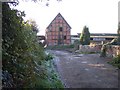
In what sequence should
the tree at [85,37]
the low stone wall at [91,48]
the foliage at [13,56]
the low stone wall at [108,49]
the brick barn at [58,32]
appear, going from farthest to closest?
the brick barn at [58,32], the tree at [85,37], the low stone wall at [91,48], the low stone wall at [108,49], the foliage at [13,56]

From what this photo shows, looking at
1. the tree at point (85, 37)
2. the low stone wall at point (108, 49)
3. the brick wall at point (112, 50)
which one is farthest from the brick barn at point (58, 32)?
the brick wall at point (112, 50)

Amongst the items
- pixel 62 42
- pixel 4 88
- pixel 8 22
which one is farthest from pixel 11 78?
pixel 62 42

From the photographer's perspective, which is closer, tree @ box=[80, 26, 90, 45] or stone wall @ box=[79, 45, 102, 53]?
stone wall @ box=[79, 45, 102, 53]

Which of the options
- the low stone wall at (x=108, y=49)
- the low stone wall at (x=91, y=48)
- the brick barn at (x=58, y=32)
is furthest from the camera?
the brick barn at (x=58, y=32)

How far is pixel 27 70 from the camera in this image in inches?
263

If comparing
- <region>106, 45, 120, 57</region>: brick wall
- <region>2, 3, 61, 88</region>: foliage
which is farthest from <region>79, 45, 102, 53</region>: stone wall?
<region>2, 3, 61, 88</region>: foliage

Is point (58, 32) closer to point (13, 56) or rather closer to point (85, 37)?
point (85, 37)

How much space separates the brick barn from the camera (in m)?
Result: 51.6

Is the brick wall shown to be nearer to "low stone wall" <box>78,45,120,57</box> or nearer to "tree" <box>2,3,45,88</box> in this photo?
"low stone wall" <box>78,45,120,57</box>

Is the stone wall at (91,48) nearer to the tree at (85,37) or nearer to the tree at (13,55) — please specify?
the tree at (85,37)

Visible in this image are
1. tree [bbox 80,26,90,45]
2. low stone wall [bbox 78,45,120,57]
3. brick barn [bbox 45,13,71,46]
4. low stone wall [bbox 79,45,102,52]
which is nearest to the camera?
low stone wall [bbox 78,45,120,57]

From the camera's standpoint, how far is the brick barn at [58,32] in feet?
169

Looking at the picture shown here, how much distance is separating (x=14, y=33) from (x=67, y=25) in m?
47.3

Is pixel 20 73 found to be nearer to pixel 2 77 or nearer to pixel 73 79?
pixel 2 77
